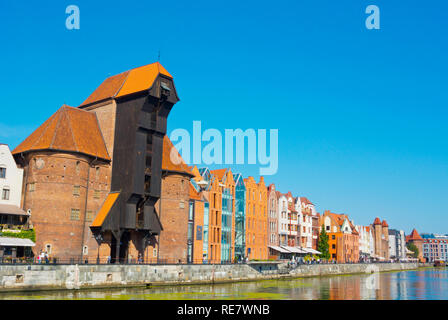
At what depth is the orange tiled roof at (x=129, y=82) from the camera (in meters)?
61.7

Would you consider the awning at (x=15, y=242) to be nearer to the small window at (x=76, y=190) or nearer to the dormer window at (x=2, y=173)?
the small window at (x=76, y=190)

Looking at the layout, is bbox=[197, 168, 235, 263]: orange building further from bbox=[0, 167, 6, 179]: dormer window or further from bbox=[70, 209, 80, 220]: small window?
bbox=[0, 167, 6, 179]: dormer window

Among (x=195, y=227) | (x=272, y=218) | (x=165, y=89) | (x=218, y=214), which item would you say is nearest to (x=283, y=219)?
(x=272, y=218)

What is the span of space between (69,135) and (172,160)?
1618 centimetres

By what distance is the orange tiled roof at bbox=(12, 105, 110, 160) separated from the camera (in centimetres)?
5653

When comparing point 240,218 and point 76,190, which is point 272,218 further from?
point 76,190

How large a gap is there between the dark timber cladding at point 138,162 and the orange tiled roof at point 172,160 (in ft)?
18.1

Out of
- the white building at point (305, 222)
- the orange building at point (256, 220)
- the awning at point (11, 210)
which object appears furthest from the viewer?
the white building at point (305, 222)

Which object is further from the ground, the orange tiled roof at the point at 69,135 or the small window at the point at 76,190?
the orange tiled roof at the point at 69,135

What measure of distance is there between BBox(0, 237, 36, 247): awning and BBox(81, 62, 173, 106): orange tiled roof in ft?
71.3

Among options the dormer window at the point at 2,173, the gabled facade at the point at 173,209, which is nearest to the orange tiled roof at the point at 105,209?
the gabled facade at the point at 173,209

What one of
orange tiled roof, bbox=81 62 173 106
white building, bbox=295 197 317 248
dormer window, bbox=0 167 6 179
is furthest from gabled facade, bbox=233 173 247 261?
dormer window, bbox=0 167 6 179
